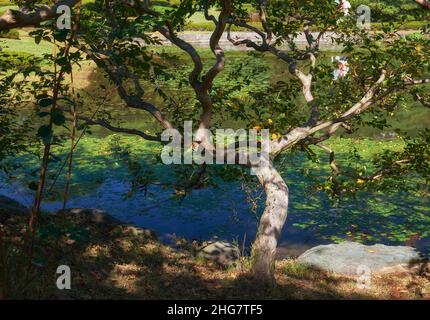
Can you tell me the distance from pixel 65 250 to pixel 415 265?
6.21 meters

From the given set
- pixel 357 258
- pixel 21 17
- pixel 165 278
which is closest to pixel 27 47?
pixel 357 258

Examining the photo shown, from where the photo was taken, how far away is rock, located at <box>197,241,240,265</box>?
9780mm

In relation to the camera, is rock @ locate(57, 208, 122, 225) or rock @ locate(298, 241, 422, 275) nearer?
rock @ locate(298, 241, 422, 275)

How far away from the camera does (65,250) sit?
309 inches

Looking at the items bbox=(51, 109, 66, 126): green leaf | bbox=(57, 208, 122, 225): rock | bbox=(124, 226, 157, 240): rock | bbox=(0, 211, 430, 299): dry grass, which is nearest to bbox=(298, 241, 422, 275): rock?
bbox=(0, 211, 430, 299): dry grass

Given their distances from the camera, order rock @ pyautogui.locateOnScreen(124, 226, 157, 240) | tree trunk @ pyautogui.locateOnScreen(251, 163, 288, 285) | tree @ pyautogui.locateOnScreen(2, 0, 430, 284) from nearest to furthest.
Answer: tree trunk @ pyautogui.locateOnScreen(251, 163, 288, 285), tree @ pyautogui.locateOnScreen(2, 0, 430, 284), rock @ pyautogui.locateOnScreen(124, 226, 157, 240)

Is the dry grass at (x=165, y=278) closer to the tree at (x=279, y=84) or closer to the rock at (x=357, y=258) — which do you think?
the rock at (x=357, y=258)

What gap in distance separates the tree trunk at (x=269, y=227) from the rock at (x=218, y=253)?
8.61 ft

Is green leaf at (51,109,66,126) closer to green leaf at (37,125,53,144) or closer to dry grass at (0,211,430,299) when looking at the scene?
green leaf at (37,125,53,144)

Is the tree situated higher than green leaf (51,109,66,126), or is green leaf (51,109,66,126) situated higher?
the tree

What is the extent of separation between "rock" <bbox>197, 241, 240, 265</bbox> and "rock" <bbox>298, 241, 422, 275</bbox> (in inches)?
51.9

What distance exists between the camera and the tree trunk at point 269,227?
21.5ft
